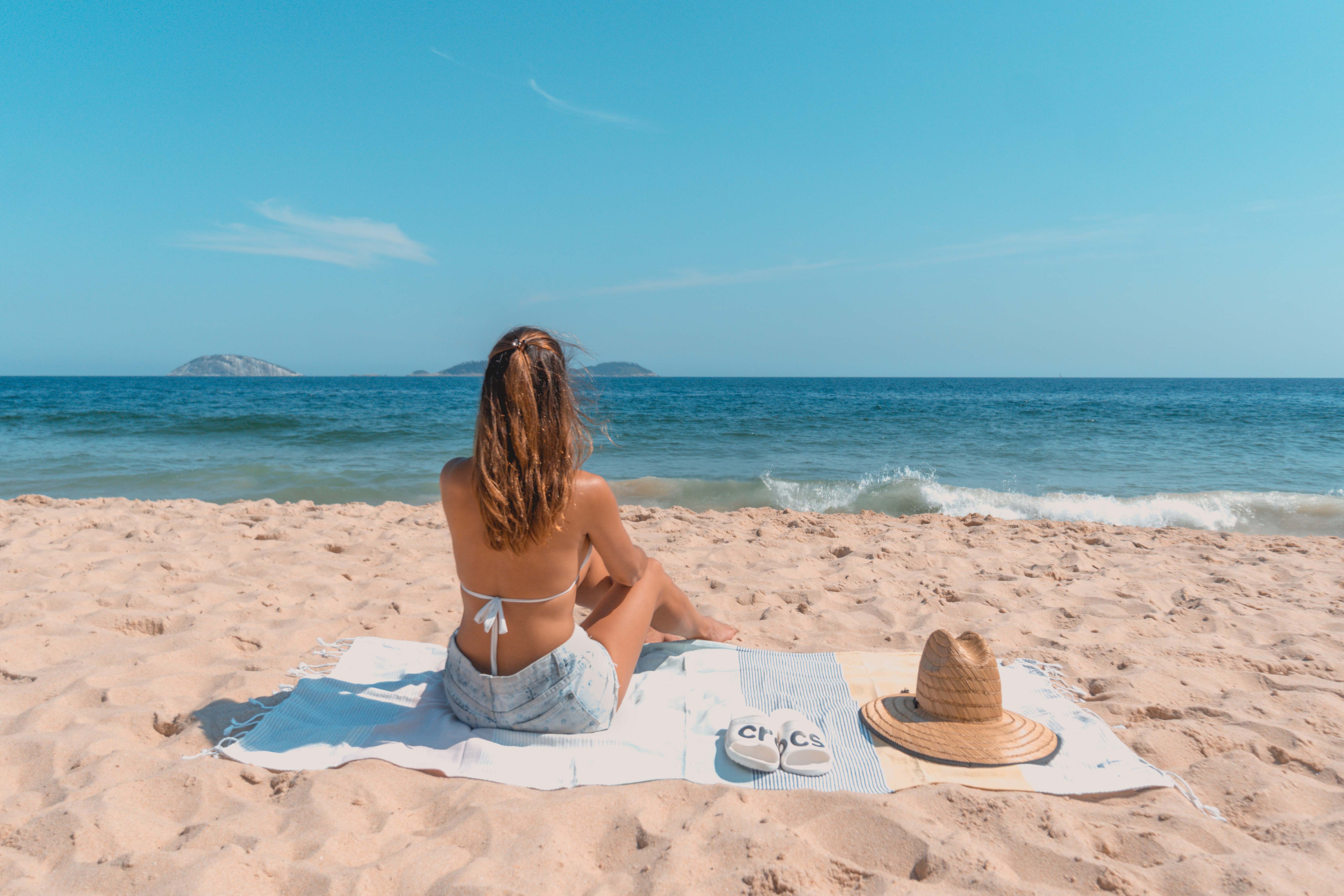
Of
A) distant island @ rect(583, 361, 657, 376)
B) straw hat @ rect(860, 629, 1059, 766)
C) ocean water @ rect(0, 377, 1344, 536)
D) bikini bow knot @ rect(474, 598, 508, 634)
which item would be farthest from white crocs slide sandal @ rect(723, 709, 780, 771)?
distant island @ rect(583, 361, 657, 376)

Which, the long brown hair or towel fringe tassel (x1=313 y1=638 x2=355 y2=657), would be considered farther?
towel fringe tassel (x1=313 y1=638 x2=355 y2=657)

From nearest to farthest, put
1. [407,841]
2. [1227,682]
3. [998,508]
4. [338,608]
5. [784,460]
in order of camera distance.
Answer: [407,841] → [1227,682] → [338,608] → [998,508] → [784,460]

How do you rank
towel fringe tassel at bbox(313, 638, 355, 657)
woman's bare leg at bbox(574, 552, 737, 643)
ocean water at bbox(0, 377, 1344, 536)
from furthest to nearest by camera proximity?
ocean water at bbox(0, 377, 1344, 536) → towel fringe tassel at bbox(313, 638, 355, 657) → woman's bare leg at bbox(574, 552, 737, 643)

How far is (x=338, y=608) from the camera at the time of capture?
427 cm

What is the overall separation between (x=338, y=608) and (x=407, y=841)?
2.45 meters

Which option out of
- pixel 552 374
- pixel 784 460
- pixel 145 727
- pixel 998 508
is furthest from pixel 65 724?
pixel 784 460

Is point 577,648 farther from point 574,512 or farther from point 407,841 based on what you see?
point 407,841

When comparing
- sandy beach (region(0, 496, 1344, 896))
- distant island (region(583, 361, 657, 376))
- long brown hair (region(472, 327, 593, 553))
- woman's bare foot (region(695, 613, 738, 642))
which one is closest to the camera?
sandy beach (region(0, 496, 1344, 896))

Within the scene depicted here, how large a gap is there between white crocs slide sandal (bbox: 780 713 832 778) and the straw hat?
34 cm

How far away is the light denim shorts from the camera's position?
266 centimetres

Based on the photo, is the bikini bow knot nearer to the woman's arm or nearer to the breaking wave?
the woman's arm

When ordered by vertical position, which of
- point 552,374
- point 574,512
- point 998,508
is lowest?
point 998,508

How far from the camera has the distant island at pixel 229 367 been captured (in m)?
102

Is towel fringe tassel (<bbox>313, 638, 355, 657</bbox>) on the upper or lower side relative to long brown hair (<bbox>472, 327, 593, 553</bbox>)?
lower
